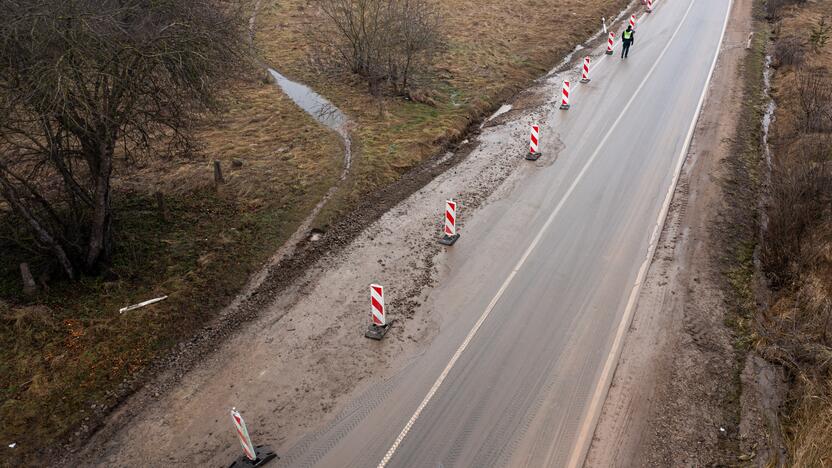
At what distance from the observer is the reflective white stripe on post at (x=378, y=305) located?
11.3m

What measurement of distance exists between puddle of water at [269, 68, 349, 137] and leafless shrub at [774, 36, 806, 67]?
67.8ft

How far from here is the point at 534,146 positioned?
18875mm

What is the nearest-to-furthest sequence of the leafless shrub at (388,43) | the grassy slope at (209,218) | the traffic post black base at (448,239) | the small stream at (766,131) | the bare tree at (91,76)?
1. the bare tree at (91,76)
2. the grassy slope at (209,218)
3. the traffic post black base at (448,239)
4. the small stream at (766,131)
5. the leafless shrub at (388,43)

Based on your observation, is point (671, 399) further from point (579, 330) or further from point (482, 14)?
point (482, 14)

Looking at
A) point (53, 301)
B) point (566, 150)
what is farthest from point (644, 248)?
point (53, 301)

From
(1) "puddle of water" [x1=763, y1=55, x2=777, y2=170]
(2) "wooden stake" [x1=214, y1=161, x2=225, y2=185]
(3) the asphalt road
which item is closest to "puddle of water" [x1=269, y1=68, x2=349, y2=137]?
(2) "wooden stake" [x1=214, y1=161, x2=225, y2=185]

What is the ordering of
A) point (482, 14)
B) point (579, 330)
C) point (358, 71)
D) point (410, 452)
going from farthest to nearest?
1. point (482, 14)
2. point (358, 71)
3. point (579, 330)
4. point (410, 452)

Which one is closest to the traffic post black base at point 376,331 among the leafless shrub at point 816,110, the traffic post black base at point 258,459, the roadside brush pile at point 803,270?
the traffic post black base at point 258,459

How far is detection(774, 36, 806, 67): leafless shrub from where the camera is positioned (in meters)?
25.6

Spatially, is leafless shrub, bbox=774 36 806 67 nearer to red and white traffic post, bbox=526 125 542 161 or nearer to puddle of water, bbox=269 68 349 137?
red and white traffic post, bbox=526 125 542 161

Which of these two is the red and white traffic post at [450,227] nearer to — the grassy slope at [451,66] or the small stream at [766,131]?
the grassy slope at [451,66]

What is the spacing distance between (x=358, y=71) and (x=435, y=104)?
195 inches

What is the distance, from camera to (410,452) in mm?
9141

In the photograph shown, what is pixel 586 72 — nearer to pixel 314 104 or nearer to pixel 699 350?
pixel 314 104
